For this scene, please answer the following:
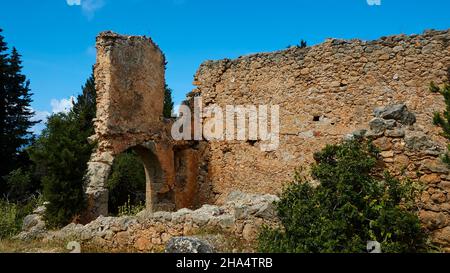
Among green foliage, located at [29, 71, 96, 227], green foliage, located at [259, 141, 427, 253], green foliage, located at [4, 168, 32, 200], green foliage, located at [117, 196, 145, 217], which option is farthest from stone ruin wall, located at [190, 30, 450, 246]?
green foliage, located at [4, 168, 32, 200]

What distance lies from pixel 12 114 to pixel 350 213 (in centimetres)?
2009

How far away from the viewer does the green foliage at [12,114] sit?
731 inches

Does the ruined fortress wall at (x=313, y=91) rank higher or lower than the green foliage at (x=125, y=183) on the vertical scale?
higher

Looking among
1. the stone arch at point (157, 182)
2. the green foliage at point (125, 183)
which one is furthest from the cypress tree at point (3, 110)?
the stone arch at point (157, 182)

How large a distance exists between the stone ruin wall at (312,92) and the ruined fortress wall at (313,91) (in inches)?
0.8

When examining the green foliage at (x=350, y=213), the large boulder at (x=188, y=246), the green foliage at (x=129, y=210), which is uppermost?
the green foliage at (x=350, y=213)

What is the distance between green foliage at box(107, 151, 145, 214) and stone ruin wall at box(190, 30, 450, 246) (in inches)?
222

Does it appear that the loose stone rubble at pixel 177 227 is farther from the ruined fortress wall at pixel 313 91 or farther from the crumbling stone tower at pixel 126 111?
the ruined fortress wall at pixel 313 91

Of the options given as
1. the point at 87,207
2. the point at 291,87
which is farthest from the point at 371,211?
the point at 87,207

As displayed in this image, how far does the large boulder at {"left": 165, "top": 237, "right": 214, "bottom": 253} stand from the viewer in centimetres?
529

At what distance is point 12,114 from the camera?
68.0 ft

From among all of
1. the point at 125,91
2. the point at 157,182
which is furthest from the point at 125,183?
the point at 125,91

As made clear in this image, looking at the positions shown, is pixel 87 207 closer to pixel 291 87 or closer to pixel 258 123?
pixel 258 123

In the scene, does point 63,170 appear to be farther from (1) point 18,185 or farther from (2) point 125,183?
(1) point 18,185
